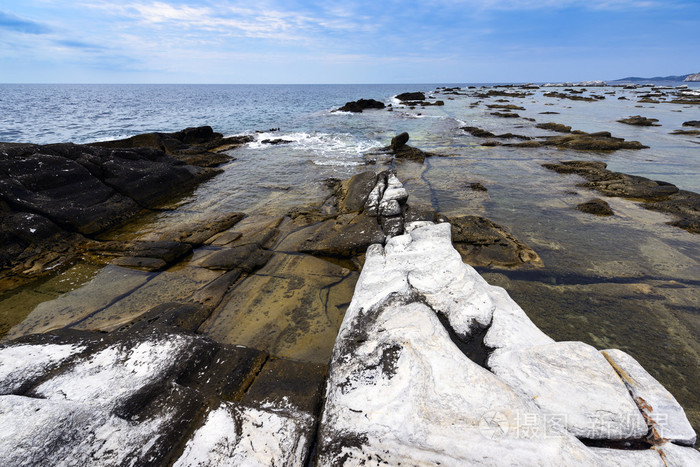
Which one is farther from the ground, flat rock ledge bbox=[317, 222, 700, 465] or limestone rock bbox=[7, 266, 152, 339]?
flat rock ledge bbox=[317, 222, 700, 465]

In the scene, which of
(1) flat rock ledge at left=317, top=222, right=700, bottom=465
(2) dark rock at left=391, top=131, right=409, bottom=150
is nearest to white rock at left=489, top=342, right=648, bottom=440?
(1) flat rock ledge at left=317, top=222, right=700, bottom=465

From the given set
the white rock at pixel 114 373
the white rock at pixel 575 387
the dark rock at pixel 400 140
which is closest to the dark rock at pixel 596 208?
the white rock at pixel 575 387

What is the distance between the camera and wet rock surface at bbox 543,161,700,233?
7715 millimetres

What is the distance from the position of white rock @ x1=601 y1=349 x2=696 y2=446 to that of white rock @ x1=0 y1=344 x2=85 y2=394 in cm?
549

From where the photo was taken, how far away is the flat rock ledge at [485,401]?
2123mm

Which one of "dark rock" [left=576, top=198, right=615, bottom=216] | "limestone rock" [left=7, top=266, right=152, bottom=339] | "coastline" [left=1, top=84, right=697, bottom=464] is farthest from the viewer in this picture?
"dark rock" [left=576, top=198, right=615, bottom=216]

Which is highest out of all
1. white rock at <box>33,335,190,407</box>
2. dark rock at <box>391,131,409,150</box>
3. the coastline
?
dark rock at <box>391,131,409,150</box>

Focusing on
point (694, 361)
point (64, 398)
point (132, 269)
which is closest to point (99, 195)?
point (132, 269)

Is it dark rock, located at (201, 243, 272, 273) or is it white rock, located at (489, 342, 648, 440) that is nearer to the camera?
white rock, located at (489, 342, 648, 440)

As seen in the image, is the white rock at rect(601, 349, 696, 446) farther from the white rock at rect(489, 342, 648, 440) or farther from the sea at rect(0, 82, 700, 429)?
the sea at rect(0, 82, 700, 429)

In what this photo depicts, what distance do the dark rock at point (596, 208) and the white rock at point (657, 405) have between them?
729 centimetres

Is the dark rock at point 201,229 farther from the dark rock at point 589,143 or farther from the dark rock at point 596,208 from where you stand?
the dark rock at point 589,143

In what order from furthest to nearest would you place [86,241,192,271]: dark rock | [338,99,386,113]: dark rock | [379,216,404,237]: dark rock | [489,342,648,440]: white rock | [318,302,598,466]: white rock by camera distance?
[338,99,386,113]: dark rock
[379,216,404,237]: dark rock
[86,241,192,271]: dark rock
[489,342,648,440]: white rock
[318,302,598,466]: white rock

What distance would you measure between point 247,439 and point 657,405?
354 cm
